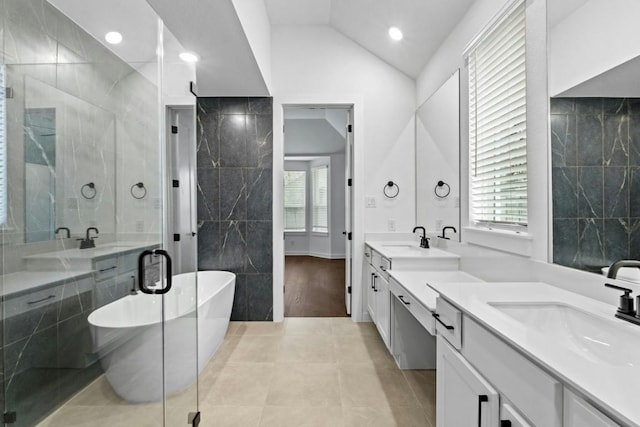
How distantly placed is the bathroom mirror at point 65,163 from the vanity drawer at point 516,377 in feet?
4.38

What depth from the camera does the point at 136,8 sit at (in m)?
1.34

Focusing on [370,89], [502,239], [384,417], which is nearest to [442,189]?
[502,239]

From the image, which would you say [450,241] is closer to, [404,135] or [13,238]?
[404,135]

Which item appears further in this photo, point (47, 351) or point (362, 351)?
point (362, 351)

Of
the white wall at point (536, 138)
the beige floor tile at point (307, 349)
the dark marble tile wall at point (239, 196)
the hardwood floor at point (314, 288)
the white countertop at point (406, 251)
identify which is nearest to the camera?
the white wall at point (536, 138)

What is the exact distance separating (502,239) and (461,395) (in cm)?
105

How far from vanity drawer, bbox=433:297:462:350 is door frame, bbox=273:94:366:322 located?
2083mm

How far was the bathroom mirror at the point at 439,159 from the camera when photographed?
8.80ft

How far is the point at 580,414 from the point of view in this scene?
0.72 meters

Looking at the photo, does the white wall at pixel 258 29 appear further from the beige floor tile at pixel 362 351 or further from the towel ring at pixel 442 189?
the beige floor tile at pixel 362 351

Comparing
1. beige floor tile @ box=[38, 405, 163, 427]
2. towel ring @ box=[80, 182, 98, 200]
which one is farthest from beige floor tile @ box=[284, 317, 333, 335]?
towel ring @ box=[80, 182, 98, 200]

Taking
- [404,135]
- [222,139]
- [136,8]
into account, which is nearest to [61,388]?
[136,8]

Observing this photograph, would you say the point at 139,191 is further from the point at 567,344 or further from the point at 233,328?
the point at 233,328

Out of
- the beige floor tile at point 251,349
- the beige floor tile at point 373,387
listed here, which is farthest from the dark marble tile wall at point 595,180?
the beige floor tile at point 251,349
